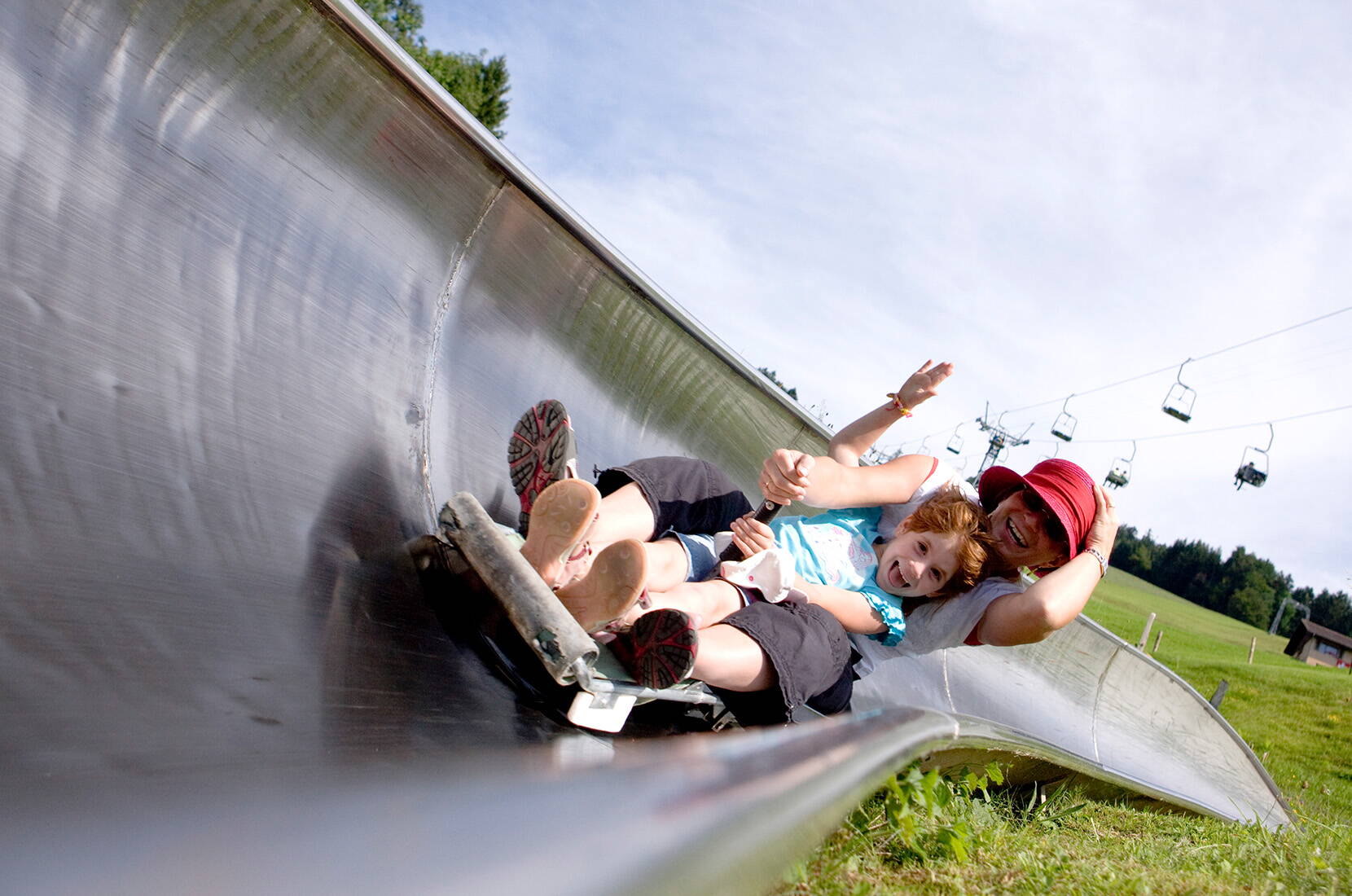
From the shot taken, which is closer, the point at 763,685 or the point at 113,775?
the point at 113,775

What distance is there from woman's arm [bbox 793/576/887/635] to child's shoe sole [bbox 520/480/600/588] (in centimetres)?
72

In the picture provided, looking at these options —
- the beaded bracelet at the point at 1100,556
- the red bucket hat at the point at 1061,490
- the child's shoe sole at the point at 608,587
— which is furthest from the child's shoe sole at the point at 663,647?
the beaded bracelet at the point at 1100,556

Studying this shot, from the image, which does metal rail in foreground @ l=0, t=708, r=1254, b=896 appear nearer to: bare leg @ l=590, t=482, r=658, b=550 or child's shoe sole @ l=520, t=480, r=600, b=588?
child's shoe sole @ l=520, t=480, r=600, b=588

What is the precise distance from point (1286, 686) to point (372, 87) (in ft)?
44.5

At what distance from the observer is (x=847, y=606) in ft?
8.30

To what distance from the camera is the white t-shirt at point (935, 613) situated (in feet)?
8.61

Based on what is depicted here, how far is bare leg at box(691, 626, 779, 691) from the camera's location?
2.02 m

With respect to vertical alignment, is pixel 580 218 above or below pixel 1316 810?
above

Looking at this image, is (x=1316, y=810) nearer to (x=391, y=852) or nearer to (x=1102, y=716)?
(x=1102, y=716)

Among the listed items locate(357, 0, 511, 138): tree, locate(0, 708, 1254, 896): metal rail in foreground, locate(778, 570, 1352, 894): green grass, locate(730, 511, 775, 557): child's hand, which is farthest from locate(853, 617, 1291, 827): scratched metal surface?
locate(357, 0, 511, 138): tree

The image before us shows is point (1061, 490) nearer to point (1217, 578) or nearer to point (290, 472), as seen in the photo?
point (290, 472)

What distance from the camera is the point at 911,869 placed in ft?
6.76

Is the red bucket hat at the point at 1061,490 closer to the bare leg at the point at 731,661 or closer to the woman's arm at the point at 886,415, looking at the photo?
the woman's arm at the point at 886,415

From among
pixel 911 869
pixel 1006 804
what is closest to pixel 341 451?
pixel 911 869
